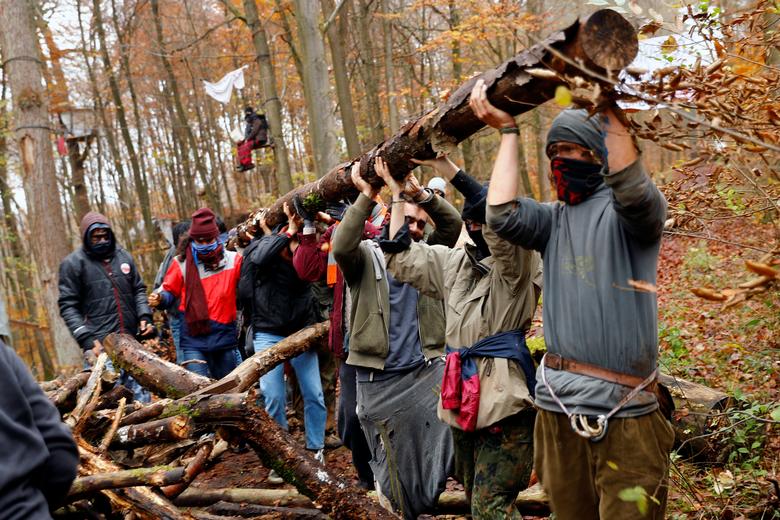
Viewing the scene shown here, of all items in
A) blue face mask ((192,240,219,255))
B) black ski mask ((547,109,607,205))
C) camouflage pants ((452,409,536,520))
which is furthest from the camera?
blue face mask ((192,240,219,255))

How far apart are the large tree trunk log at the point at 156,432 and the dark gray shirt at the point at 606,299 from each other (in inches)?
97.3

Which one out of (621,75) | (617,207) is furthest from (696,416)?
(621,75)

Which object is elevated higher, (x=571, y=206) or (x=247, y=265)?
(x=571, y=206)

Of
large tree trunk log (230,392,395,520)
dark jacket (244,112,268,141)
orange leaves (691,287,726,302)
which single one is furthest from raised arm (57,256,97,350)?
dark jacket (244,112,268,141)

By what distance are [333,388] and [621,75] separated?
5.46 metres

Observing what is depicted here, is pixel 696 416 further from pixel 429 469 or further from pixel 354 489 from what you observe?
pixel 354 489

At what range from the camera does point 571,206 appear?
2.88 m

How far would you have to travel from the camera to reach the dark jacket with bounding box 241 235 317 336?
6.07 metres

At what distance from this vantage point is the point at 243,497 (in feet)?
15.3

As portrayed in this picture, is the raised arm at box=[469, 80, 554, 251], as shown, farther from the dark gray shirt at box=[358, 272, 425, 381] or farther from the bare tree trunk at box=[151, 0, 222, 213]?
the bare tree trunk at box=[151, 0, 222, 213]

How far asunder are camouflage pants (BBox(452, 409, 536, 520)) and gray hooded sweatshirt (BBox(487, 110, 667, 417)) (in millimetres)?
588

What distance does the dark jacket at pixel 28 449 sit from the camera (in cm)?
194

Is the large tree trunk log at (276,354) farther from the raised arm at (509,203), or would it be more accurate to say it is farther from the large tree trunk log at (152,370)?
the raised arm at (509,203)

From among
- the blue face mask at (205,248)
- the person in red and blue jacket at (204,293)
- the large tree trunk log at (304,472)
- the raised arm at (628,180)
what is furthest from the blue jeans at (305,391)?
the raised arm at (628,180)
